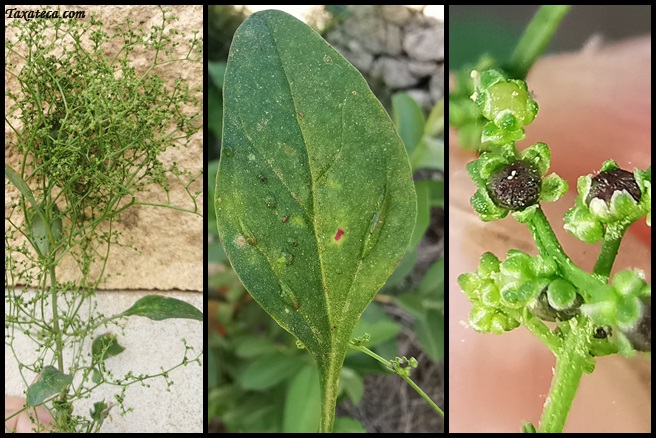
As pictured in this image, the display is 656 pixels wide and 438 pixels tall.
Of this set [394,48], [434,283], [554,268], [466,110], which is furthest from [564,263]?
[394,48]

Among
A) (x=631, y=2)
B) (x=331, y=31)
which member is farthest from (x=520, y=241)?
(x=331, y=31)

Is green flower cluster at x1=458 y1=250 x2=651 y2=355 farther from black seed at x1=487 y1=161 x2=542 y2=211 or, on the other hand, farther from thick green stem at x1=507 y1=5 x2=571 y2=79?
thick green stem at x1=507 y1=5 x2=571 y2=79

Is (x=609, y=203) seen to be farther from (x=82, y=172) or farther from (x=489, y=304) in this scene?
(x=82, y=172)

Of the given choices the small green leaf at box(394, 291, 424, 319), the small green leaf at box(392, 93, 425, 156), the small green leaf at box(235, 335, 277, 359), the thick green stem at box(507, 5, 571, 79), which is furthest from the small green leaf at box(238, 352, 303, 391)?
the thick green stem at box(507, 5, 571, 79)

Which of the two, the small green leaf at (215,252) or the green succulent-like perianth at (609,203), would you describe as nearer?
the green succulent-like perianth at (609,203)

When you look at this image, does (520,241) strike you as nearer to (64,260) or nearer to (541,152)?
(541,152)

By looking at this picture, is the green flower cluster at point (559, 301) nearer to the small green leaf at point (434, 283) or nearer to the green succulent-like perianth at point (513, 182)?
the green succulent-like perianth at point (513, 182)

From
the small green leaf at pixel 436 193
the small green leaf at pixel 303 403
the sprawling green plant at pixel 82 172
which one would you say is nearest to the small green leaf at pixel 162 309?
the sprawling green plant at pixel 82 172
